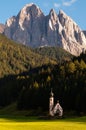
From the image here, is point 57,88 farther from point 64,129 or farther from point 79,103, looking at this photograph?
point 64,129

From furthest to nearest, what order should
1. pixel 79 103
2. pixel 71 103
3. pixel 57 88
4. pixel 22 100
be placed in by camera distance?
pixel 22 100
pixel 57 88
pixel 71 103
pixel 79 103

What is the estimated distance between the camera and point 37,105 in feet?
474

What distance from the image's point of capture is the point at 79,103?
116 m

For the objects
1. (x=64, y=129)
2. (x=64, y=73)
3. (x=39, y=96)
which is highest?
(x=64, y=73)

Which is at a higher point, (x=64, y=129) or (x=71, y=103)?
(x=71, y=103)

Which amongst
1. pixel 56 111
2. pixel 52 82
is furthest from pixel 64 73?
pixel 56 111

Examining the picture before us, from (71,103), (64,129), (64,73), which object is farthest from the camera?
(64,73)

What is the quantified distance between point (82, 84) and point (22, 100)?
38239mm

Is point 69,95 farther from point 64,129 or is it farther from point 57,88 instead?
point 64,129

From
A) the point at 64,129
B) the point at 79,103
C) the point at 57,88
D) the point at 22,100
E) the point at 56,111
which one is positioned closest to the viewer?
the point at 64,129

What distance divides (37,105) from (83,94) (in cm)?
3159

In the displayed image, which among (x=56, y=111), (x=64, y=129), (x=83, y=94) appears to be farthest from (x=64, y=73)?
(x=64, y=129)

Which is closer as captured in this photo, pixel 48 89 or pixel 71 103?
pixel 71 103

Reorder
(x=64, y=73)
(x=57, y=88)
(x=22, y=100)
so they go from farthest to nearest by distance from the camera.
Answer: (x=64, y=73) → (x=22, y=100) → (x=57, y=88)
